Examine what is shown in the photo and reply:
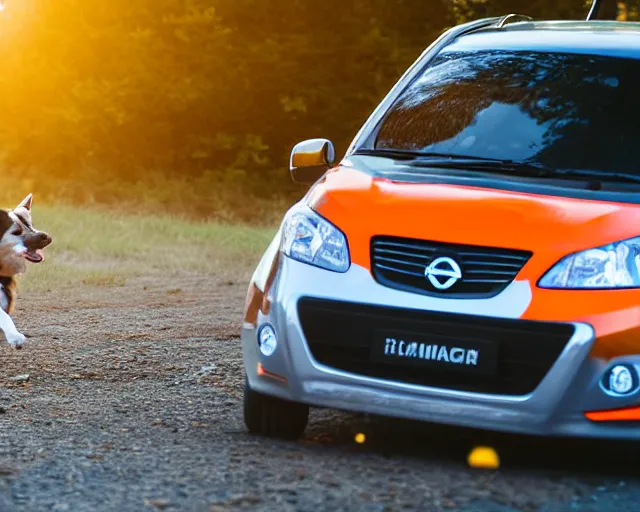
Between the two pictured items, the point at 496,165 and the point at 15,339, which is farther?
the point at 15,339

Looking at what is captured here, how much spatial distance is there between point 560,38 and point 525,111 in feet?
1.95

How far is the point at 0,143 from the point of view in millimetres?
28734

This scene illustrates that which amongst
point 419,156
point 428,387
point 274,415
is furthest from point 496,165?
point 274,415

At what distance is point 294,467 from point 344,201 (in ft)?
3.67

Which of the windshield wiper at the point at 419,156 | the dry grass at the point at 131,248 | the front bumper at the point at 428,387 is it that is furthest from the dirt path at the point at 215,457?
the dry grass at the point at 131,248

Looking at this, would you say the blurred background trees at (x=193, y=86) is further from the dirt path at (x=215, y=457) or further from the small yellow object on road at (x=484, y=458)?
the small yellow object on road at (x=484, y=458)

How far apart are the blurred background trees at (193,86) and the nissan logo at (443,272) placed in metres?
20.5

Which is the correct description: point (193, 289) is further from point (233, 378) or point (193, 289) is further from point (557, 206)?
point (557, 206)

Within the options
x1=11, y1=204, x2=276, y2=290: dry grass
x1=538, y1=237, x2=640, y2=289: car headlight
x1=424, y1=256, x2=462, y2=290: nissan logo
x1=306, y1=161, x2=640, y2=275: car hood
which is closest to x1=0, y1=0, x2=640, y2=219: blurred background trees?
x1=11, y1=204, x2=276, y2=290: dry grass

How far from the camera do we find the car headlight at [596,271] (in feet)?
16.0

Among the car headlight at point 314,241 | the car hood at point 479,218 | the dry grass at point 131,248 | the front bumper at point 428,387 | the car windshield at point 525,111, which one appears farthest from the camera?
the dry grass at point 131,248

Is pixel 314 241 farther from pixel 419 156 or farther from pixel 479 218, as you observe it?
pixel 419 156

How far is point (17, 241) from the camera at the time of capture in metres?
9.24

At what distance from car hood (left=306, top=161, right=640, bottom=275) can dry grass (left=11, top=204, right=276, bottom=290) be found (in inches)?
325
